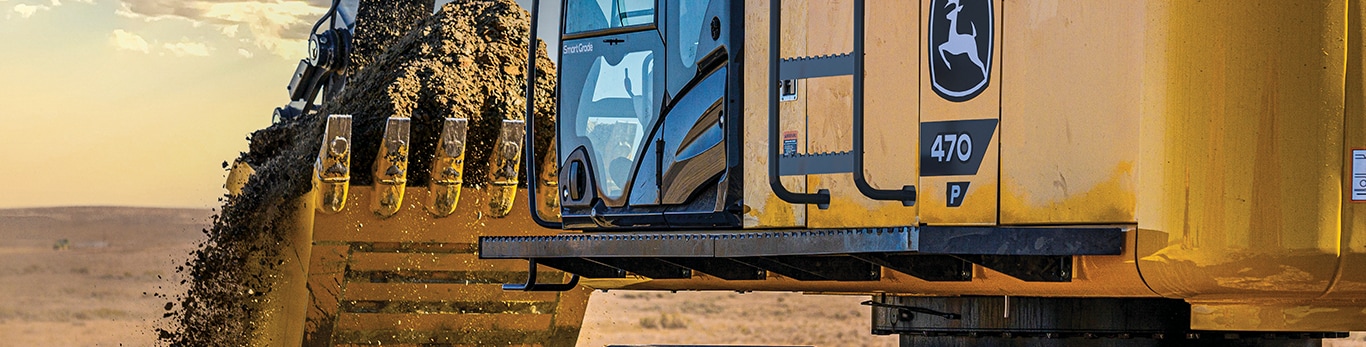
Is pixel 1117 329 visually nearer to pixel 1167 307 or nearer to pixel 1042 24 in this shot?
pixel 1167 307

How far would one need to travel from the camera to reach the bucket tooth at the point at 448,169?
31.7 ft

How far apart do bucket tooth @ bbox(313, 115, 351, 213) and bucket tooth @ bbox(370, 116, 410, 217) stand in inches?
7.2

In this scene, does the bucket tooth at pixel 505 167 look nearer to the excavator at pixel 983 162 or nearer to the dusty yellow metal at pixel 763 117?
the excavator at pixel 983 162

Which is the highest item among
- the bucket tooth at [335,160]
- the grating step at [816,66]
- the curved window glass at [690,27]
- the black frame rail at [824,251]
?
the curved window glass at [690,27]

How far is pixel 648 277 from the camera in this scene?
21.1 ft

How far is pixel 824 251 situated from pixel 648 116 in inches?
57.5

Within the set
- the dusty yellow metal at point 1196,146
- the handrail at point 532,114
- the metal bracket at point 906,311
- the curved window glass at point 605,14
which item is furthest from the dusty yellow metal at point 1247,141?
the handrail at point 532,114

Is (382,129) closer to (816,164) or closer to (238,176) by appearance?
(238,176)

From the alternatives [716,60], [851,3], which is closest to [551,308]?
[716,60]

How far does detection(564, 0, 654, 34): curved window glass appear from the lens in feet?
20.5

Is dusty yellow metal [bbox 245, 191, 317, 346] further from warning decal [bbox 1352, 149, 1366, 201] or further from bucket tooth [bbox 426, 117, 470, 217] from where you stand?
warning decal [bbox 1352, 149, 1366, 201]

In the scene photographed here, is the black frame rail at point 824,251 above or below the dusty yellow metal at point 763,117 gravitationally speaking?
below

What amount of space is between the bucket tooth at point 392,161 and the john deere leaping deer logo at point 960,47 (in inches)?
205

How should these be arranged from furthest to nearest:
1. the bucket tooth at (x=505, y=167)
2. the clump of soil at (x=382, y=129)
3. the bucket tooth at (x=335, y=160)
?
the clump of soil at (x=382, y=129) → the bucket tooth at (x=505, y=167) → the bucket tooth at (x=335, y=160)
